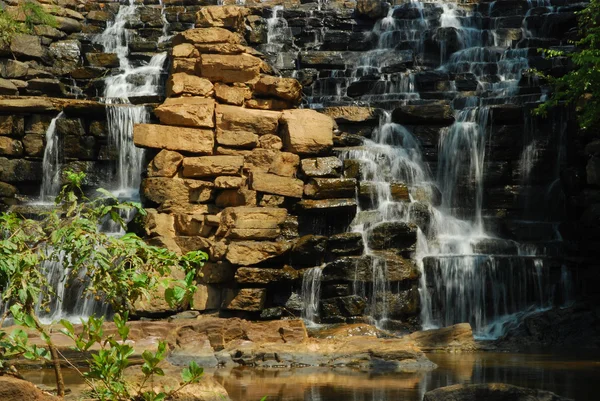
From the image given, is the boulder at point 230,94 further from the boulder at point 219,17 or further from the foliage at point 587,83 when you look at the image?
the foliage at point 587,83

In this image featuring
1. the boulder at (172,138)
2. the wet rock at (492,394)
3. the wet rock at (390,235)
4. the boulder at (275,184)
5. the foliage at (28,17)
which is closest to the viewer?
the wet rock at (492,394)

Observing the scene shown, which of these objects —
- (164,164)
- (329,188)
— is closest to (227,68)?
(164,164)

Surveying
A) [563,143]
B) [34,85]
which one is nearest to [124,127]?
[34,85]

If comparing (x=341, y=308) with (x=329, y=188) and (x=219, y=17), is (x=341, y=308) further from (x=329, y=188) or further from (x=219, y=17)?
(x=219, y=17)

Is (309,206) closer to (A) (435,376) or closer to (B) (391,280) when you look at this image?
(B) (391,280)

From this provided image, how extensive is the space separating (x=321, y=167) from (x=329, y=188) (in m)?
0.65

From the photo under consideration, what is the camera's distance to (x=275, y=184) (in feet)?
68.3

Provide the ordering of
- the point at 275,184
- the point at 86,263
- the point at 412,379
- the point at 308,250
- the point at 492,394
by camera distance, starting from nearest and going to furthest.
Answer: the point at 86,263 < the point at 492,394 < the point at 412,379 < the point at 308,250 < the point at 275,184

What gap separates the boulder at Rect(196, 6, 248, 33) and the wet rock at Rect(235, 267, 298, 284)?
744cm

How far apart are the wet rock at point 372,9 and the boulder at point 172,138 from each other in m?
14.3

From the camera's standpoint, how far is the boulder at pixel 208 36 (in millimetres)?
22281

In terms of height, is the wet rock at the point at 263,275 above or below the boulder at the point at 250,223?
below

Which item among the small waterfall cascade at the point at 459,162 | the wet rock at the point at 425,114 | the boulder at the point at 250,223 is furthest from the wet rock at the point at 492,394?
the wet rock at the point at 425,114

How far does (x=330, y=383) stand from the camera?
43.2ft
